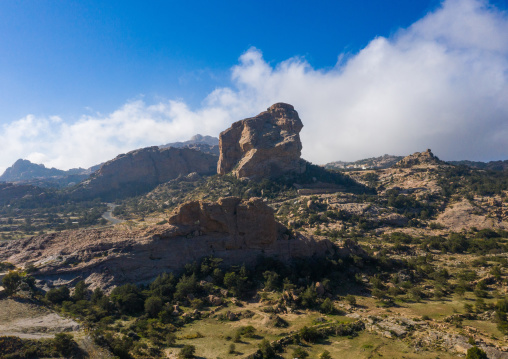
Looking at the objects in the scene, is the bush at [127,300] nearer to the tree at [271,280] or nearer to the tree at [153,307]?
the tree at [153,307]

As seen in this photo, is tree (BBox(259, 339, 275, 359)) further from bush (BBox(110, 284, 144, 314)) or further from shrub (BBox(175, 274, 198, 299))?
bush (BBox(110, 284, 144, 314))

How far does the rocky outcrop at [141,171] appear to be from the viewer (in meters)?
130

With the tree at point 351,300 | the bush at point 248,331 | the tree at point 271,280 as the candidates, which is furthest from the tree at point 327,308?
the bush at point 248,331

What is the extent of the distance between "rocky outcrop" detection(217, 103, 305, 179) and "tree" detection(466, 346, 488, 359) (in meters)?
76.5

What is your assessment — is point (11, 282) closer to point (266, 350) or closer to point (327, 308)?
point (266, 350)

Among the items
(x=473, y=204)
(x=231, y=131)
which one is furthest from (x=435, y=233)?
(x=231, y=131)

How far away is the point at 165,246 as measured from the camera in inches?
1246

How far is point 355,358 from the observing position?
59.7 ft

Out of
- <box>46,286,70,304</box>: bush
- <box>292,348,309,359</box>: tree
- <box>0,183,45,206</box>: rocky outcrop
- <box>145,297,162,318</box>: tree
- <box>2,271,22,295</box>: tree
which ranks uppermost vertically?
<box>0,183,45,206</box>: rocky outcrop

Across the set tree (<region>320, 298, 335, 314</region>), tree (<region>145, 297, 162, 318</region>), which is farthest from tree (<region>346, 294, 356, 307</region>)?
tree (<region>145, 297, 162, 318</region>)

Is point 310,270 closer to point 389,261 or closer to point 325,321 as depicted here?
point 325,321

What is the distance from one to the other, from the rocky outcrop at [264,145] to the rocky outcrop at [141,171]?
40195 millimetres

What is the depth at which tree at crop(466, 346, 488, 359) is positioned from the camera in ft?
55.0

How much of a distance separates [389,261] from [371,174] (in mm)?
67682
